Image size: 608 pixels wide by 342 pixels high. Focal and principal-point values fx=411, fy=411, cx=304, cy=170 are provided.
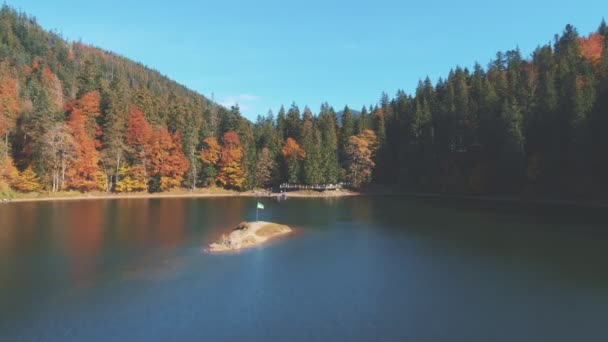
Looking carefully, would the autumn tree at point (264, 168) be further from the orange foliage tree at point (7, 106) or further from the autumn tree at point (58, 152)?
the orange foliage tree at point (7, 106)

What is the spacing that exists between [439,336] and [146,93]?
9330 centimetres

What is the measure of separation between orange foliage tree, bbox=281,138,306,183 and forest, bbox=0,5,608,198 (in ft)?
0.87

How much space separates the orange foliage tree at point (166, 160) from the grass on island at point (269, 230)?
53.1 m

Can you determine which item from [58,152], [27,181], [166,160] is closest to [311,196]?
[166,160]

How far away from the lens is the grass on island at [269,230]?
36.9m

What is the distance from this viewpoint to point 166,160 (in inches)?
3420

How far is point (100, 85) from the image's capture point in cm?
9381

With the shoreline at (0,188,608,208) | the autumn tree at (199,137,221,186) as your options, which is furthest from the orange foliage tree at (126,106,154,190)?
the autumn tree at (199,137,221,186)

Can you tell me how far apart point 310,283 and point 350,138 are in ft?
248

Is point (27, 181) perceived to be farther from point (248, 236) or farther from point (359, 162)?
point (359, 162)

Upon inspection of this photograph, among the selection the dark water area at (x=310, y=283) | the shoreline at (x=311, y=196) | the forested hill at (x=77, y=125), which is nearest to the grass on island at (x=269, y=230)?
the dark water area at (x=310, y=283)

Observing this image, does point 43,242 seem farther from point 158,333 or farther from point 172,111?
point 172,111

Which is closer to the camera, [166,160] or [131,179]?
[131,179]

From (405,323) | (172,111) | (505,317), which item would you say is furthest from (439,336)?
(172,111)
